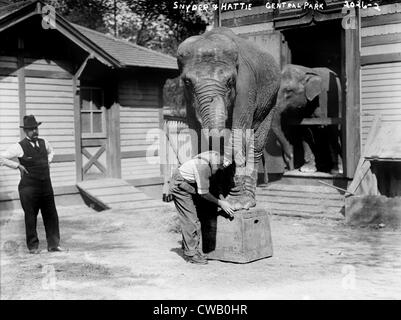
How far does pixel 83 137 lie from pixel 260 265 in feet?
25.5

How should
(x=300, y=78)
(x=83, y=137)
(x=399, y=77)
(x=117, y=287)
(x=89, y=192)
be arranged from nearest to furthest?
(x=117, y=287)
(x=399, y=77)
(x=300, y=78)
(x=89, y=192)
(x=83, y=137)

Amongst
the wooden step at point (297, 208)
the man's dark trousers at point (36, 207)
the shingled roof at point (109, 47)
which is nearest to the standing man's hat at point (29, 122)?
Result: the man's dark trousers at point (36, 207)

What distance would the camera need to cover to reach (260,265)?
6.86 m

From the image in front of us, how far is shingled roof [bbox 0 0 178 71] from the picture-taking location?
38.4ft

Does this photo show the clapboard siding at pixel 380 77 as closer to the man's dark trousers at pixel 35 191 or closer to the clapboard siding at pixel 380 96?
the clapboard siding at pixel 380 96

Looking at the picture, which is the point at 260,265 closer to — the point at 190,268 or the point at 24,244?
the point at 190,268

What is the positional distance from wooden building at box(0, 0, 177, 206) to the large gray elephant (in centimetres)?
547

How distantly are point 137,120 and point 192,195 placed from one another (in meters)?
8.09

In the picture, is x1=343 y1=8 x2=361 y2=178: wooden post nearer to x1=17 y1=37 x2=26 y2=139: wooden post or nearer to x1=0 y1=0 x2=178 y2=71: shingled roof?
x1=0 y1=0 x2=178 y2=71: shingled roof

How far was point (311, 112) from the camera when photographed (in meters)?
12.6

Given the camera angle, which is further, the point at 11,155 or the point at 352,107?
the point at 352,107

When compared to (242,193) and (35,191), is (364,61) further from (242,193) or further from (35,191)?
(35,191)

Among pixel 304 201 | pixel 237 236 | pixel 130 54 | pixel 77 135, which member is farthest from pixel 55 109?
pixel 237 236
